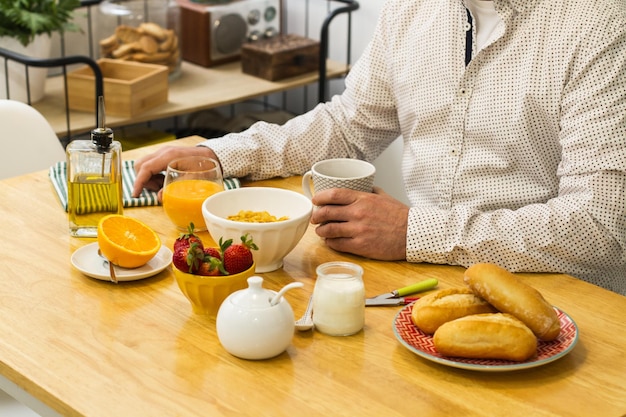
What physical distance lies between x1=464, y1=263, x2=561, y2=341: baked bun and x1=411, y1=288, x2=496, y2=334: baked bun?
0.02 m

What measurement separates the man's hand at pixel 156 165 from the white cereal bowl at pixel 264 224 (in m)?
0.25

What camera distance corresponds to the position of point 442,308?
4.10 feet

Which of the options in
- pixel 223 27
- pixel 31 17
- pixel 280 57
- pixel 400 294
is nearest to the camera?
pixel 400 294

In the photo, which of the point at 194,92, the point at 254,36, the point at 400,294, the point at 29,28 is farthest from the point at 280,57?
the point at 400,294

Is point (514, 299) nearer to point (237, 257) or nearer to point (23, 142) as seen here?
point (237, 257)

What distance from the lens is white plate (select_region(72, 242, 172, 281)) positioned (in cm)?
142

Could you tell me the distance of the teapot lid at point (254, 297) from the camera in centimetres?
121

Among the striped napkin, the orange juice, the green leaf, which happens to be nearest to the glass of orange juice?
the orange juice

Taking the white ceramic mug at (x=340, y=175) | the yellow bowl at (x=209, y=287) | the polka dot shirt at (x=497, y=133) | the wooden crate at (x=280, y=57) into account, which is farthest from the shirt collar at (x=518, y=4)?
the wooden crate at (x=280, y=57)

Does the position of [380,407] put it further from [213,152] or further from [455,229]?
[213,152]

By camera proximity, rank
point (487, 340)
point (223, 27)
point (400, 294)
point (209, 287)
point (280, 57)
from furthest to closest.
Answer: point (223, 27), point (280, 57), point (400, 294), point (209, 287), point (487, 340)

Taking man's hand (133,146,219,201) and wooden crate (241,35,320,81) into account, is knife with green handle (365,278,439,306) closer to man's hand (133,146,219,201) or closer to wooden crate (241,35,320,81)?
man's hand (133,146,219,201)

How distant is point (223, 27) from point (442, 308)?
7.56 feet

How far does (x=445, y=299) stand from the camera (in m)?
1.27
